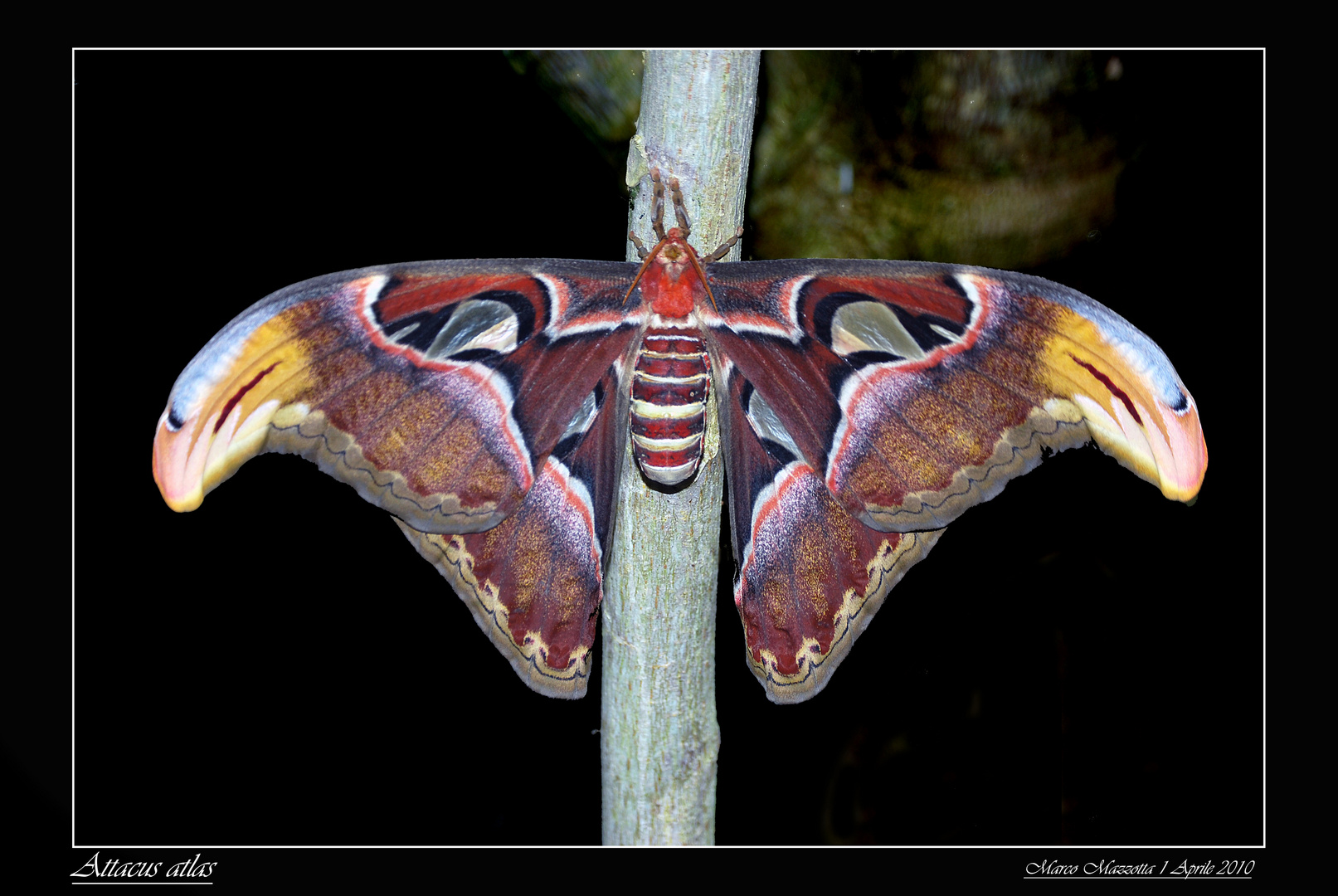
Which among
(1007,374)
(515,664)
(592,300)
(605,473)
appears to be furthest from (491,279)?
(1007,374)

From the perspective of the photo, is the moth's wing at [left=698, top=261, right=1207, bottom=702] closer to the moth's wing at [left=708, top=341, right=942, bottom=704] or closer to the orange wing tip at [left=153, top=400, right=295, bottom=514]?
the moth's wing at [left=708, top=341, right=942, bottom=704]

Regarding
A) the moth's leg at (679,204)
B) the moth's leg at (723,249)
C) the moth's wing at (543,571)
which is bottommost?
the moth's wing at (543,571)

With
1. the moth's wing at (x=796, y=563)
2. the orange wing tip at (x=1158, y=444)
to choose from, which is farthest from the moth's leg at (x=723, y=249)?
the orange wing tip at (x=1158, y=444)

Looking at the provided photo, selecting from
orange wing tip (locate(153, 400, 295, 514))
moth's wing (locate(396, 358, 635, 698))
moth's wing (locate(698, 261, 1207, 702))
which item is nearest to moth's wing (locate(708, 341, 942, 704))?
moth's wing (locate(698, 261, 1207, 702))

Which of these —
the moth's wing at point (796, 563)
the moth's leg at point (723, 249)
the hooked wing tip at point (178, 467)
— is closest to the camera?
the hooked wing tip at point (178, 467)

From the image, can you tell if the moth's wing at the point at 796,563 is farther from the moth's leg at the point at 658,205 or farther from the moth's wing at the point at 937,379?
the moth's leg at the point at 658,205

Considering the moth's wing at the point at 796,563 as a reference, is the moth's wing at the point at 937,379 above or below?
above

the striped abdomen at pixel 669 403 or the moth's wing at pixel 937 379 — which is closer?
the moth's wing at pixel 937 379

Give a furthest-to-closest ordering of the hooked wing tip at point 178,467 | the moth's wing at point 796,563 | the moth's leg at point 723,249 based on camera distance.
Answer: the moth's wing at point 796,563, the moth's leg at point 723,249, the hooked wing tip at point 178,467
